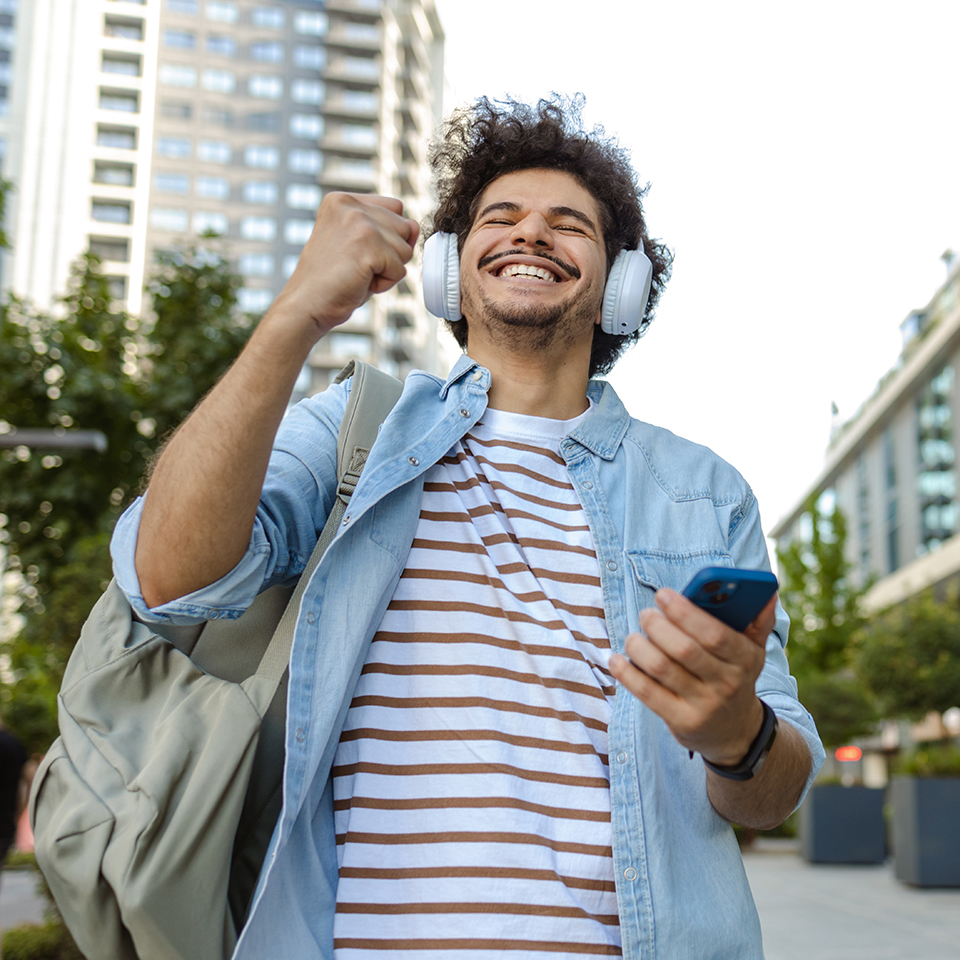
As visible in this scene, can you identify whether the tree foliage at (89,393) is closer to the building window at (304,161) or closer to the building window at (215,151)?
the building window at (215,151)

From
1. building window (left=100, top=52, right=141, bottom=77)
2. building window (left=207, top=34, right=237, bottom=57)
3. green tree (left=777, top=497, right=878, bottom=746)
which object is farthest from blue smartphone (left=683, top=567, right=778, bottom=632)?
building window (left=207, top=34, right=237, bottom=57)

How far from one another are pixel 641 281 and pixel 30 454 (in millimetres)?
20202

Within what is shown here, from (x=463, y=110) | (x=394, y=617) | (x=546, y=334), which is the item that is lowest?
(x=394, y=617)

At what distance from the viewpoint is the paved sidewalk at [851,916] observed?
7.54 metres

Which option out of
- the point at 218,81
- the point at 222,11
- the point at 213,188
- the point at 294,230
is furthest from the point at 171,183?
the point at 222,11

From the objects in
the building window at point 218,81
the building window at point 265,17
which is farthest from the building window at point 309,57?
Result: the building window at point 218,81

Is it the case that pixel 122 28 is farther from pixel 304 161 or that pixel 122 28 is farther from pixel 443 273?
pixel 443 273

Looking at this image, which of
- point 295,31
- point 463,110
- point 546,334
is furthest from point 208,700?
point 295,31

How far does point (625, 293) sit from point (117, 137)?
66986 millimetres

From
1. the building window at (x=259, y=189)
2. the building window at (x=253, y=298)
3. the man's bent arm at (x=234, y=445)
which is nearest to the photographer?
the man's bent arm at (x=234, y=445)

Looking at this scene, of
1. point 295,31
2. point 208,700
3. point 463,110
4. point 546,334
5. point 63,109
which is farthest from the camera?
point 295,31

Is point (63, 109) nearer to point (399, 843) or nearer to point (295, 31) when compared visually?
point (295, 31)

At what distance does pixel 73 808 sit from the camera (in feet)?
4.62

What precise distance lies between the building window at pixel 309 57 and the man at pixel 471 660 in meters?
69.9
